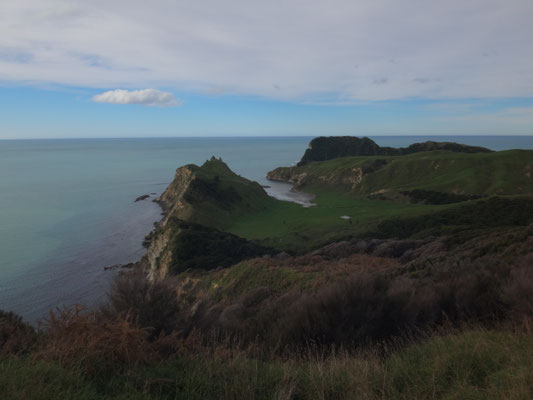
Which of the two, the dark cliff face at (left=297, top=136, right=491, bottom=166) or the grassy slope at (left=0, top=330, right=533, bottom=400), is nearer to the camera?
the grassy slope at (left=0, top=330, right=533, bottom=400)

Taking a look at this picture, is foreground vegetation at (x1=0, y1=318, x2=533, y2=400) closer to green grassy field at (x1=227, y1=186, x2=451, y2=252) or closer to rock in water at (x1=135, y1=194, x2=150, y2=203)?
green grassy field at (x1=227, y1=186, x2=451, y2=252)

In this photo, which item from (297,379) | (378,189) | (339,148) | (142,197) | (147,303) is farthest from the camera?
(339,148)

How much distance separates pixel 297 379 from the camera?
517 centimetres

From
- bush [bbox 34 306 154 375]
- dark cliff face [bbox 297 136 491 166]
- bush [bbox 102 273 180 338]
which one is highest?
dark cliff face [bbox 297 136 491 166]

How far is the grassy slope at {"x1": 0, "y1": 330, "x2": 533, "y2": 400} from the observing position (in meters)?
4.48

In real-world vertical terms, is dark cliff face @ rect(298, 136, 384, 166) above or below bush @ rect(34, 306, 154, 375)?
above

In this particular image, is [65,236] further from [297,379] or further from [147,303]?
[297,379]

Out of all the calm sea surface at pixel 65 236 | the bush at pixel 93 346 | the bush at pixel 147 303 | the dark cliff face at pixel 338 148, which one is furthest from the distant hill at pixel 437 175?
the bush at pixel 93 346

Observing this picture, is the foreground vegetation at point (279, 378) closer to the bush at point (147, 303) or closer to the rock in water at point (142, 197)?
the bush at point (147, 303)

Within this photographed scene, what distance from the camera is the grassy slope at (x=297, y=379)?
448cm

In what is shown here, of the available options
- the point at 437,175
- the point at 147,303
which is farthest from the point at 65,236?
the point at 437,175

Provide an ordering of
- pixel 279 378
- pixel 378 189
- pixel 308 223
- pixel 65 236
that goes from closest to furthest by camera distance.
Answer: pixel 279 378 < pixel 308 223 < pixel 65 236 < pixel 378 189

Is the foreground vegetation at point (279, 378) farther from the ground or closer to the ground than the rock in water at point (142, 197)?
farther from the ground

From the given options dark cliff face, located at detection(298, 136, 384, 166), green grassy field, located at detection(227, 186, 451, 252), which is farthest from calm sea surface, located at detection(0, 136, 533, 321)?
dark cliff face, located at detection(298, 136, 384, 166)
